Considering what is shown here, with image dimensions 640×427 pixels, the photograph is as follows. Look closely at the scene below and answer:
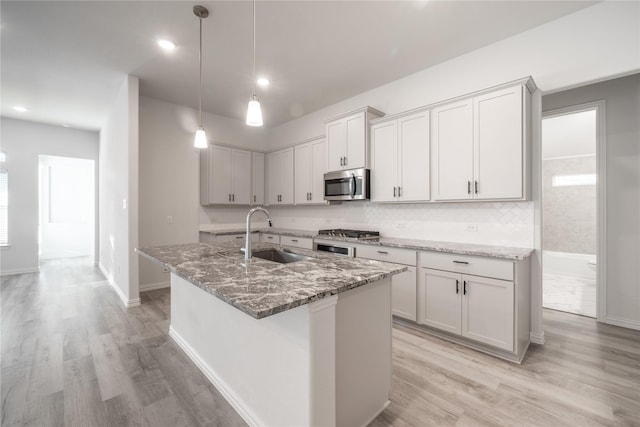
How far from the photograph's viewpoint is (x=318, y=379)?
1212mm

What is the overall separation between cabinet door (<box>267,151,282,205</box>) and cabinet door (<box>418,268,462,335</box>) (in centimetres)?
325

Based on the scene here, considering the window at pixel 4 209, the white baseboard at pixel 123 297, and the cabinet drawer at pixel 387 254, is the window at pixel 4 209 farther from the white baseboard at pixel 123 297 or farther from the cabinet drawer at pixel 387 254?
the cabinet drawer at pixel 387 254

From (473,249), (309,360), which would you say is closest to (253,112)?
(309,360)

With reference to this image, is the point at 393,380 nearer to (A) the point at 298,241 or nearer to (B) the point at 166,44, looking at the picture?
(A) the point at 298,241

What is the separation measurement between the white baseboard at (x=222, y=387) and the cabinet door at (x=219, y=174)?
106 inches

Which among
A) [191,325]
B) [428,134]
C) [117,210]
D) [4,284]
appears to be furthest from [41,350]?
[428,134]

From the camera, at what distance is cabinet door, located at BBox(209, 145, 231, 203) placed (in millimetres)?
4711

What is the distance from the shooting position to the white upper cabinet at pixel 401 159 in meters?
3.07

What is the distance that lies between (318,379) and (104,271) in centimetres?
595

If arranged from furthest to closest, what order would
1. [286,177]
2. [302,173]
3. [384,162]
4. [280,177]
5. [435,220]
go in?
[280,177] → [286,177] → [302,173] → [384,162] → [435,220]

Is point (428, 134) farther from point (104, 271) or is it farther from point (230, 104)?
point (104, 271)

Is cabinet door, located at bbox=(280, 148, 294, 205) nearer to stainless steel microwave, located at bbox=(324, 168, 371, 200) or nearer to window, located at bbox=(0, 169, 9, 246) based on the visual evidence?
stainless steel microwave, located at bbox=(324, 168, 371, 200)

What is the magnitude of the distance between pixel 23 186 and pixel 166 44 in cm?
481

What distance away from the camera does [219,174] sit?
4801 millimetres
